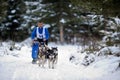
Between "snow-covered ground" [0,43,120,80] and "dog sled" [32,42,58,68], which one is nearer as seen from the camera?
"snow-covered ground" [0,43,120,80]

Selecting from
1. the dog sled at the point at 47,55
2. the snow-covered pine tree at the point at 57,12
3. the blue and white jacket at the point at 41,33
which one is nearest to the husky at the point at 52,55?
the dog sled at the point at 47,55

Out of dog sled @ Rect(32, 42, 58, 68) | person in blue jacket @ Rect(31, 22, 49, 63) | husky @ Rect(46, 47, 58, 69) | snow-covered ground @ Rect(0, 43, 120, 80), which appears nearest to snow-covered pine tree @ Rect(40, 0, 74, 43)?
person in blue jacket @ Rect(31, 22, 49, 63)

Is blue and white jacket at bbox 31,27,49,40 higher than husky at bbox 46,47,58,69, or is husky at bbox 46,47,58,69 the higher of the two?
blue and white jacket at bbox 31,27,49,40

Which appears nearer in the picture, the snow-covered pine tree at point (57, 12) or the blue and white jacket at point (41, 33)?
the blue and white jacket at point (41, 33)

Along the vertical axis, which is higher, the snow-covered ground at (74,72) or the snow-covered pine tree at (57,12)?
the snow-covered ground at (74,72)

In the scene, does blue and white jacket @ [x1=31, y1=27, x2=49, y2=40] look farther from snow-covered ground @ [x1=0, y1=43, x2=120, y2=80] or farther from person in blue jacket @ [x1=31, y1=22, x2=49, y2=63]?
Result: snow-covered ground @ [x1=0, y1=43, x2=120, y2=80]

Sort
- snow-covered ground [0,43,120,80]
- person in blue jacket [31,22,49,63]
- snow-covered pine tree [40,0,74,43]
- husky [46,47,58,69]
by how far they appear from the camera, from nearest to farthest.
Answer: snow-covered ground [0,43,120,80]
husky [46,47,58,69]
person in blue jacket [31,22,49,63]
snow-covered pine tree [40,0,74,43]

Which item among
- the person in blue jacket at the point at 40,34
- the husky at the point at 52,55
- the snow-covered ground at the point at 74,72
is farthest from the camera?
the person in blue jacket at the point at 40,34

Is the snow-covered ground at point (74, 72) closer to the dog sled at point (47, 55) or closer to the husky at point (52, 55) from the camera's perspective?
the dog sled at point (47, 55)

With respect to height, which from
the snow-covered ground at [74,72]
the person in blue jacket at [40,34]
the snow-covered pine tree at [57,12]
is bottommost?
the snow-covered pine tree at [57,12]

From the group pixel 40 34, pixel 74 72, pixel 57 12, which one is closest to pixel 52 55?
pixel 74 72

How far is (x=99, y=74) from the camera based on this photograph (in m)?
13.5

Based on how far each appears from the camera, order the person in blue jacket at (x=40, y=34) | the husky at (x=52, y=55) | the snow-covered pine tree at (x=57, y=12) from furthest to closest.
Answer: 1. the snow-covered pine tree at (x=57, y=12)
2. the person in blue jacket at (x=40, y=34)
3. the husky at (x=52, y=55)

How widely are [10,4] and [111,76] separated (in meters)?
25.2
